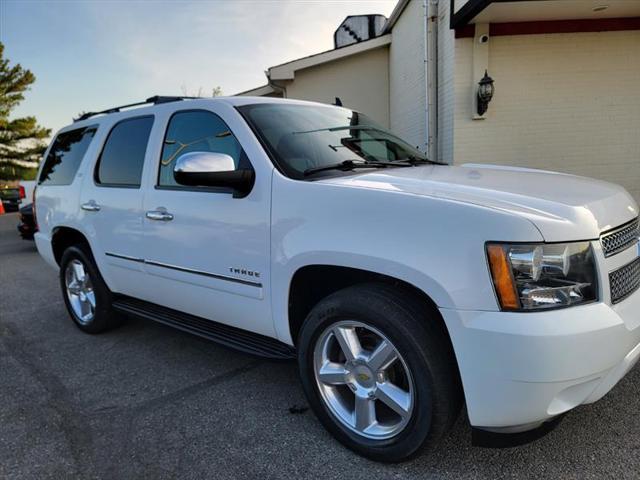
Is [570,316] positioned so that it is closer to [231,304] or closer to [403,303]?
[403,303]

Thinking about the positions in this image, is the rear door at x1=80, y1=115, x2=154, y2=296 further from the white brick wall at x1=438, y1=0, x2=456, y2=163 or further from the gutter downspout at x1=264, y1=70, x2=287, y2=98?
the gutter downspout at x1=264, y1=70, x2=287, y2=98

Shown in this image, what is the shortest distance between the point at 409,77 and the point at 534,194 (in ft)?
28.1

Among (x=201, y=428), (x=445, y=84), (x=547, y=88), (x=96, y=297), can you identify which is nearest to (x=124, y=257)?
(x=96, y=297)

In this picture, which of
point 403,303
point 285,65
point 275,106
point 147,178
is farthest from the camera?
point 285,65

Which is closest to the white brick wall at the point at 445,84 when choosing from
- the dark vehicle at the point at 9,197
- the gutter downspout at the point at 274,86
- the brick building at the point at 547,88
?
the brick building at the point at 547,88

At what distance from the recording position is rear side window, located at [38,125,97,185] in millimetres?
4242

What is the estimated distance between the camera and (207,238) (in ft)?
9.19

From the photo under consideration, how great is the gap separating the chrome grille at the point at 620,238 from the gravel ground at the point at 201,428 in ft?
3.24

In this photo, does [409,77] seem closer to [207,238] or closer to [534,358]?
[207,238]

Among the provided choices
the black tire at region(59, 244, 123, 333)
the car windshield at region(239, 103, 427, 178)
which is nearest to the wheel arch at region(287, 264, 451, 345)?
the car windshield at region(239, 103, 427, 178)

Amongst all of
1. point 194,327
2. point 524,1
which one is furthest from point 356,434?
point 524,1

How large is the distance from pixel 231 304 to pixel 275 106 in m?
1.32

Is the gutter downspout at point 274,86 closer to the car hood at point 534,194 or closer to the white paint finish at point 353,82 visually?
the white paint finish at point 353,82

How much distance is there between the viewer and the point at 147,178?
334cm
